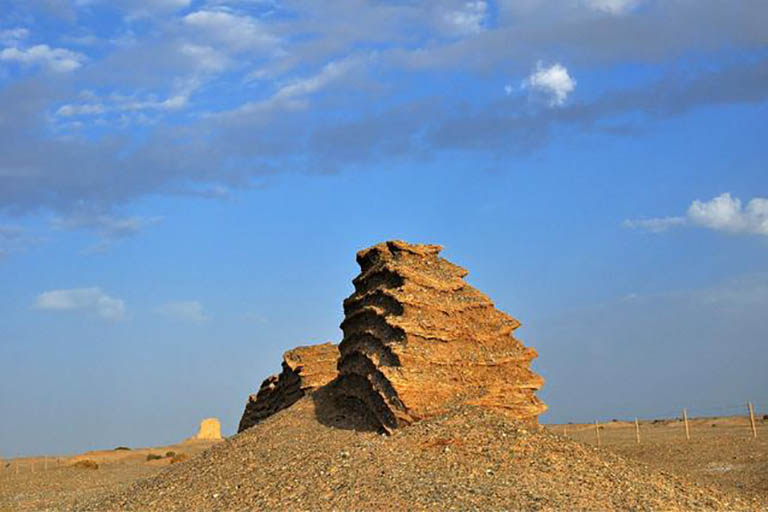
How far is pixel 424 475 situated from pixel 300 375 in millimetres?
17640

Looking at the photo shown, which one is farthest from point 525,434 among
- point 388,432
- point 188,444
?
point 188,444

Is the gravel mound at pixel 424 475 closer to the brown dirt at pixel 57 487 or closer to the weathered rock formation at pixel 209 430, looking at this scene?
the brown dirt at pixel 57 487

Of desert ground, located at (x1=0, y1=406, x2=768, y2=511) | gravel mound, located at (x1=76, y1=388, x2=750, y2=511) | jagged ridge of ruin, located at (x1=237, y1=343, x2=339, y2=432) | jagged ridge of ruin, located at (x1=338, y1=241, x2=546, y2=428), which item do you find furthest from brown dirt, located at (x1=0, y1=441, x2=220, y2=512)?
jagged ridge of ruin, located at (x1=338, y1=241, x2=546, y2=428)

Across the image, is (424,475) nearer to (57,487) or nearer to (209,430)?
(57,487)

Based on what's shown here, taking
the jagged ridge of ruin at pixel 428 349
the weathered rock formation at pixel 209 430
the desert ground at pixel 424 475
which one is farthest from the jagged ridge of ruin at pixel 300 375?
the weathered rock formation at pixel 209 430

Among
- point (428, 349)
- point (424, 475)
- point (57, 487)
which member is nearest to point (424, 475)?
point (424, 475)

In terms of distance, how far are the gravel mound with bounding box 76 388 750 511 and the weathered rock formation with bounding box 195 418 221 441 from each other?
227 ft

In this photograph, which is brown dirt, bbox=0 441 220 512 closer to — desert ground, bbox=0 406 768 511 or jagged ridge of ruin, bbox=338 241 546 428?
desert ground, bbox=0 406 768 511

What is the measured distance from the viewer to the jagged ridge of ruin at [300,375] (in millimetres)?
34125

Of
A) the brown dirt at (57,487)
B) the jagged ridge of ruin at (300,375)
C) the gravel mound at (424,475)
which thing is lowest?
the gravel mound at (424,475)

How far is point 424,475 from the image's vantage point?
1748cm

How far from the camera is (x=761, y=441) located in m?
31.2

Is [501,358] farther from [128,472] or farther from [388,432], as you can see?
[128,472]

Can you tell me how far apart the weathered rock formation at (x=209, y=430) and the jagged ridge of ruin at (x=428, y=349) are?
6926cm
